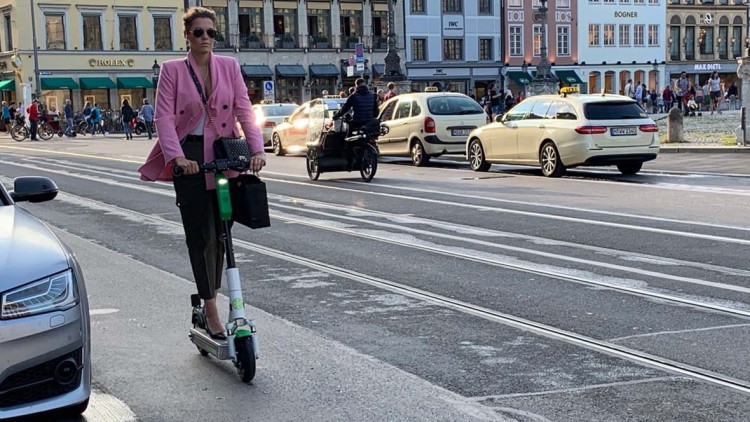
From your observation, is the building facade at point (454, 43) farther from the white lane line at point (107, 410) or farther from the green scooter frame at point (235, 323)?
the white lane line at point (107, 410)

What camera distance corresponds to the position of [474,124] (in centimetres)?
2380

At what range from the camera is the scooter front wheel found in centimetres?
543

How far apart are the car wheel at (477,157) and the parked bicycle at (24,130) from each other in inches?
1208

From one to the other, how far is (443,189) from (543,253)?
748cm

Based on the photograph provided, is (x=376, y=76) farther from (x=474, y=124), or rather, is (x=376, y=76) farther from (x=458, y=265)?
(x=458, y=265)

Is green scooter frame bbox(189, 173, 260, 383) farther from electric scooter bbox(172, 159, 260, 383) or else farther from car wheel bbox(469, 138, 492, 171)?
car wheel bbox(469, 138, 492, 171)

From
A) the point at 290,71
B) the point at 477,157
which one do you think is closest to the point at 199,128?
the point at 477,157

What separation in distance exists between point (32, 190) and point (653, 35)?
→ 8285 cm

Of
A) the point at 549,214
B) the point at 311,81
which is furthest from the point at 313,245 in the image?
the point at 311,81

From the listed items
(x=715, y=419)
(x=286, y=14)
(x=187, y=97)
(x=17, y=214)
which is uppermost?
(x=286, y=14)

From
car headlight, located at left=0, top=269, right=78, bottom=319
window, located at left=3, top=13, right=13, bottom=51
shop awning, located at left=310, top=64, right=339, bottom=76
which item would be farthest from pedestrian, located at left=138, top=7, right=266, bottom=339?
shop awning, located at left=310, top=64, right=339, bottom=76

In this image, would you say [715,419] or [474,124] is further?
[474,124]

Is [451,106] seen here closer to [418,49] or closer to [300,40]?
[300,40]

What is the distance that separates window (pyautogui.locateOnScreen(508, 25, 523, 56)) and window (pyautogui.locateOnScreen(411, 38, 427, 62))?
7140mm
